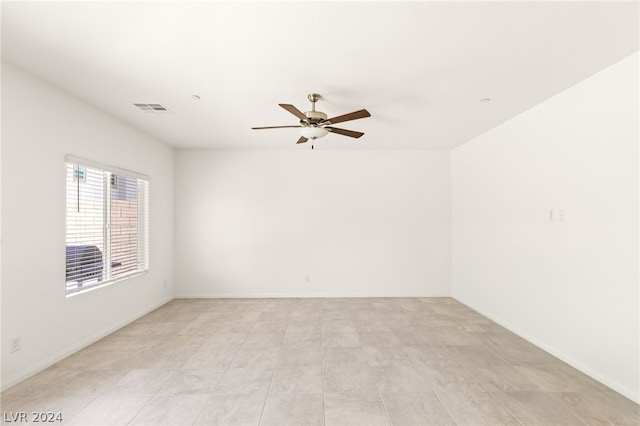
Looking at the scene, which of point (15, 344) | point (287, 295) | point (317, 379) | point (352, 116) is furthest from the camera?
point (287, 295)

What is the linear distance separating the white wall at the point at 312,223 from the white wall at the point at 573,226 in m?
1.19

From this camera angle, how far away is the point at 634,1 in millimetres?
1601

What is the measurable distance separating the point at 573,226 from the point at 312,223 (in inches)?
138

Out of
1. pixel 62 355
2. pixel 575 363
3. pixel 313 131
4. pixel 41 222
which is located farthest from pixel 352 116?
pixel 62 355

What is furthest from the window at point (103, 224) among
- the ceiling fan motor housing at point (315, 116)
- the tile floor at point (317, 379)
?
the ceiling fan motor housing at point (315, 116)

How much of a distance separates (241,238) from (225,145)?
1648mm

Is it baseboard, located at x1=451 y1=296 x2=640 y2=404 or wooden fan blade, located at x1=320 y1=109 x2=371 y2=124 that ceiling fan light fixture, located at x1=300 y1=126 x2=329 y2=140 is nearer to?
wooden fan blade, located at x1=320 y1=109 x2=371 y2=124

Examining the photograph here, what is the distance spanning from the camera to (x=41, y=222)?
8.28 feet

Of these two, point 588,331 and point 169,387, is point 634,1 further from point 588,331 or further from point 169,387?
point 169,387

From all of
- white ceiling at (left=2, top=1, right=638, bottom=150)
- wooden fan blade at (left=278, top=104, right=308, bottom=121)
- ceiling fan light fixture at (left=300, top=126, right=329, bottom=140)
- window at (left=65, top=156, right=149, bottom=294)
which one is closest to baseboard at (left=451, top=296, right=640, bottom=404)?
white ceiling at (left=2, top=1, right=638, bottom=150)

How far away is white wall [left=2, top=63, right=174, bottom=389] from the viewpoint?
2.27 meters

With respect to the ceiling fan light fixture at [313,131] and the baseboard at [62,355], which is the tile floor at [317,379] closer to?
the baseboard at [62,355]

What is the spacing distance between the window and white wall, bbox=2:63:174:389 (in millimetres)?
131

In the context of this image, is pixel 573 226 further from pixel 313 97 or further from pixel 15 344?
pixel 15 344
